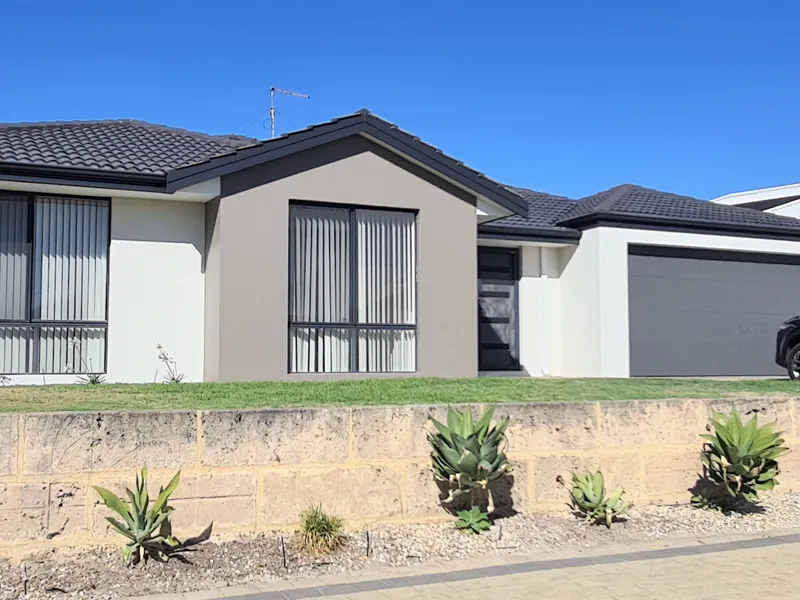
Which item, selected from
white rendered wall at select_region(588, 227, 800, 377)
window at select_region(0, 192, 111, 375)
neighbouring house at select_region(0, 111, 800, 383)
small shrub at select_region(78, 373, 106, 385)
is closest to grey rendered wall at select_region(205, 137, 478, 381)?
neighbouring house at select_region(0, 111, 800, 383)

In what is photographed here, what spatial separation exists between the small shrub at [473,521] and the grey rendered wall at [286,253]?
5466 millimetres

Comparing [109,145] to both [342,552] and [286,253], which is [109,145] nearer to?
[286,253]

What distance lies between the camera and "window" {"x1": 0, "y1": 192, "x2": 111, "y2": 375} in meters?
12.7

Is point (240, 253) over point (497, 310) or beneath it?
over

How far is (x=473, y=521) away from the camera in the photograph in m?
7.84

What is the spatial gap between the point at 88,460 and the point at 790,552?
5.84 m

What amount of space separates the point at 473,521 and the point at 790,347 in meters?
9.38

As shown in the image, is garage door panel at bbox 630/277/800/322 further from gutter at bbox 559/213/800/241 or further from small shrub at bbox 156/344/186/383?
small shrub at bbox 156/344/186/383

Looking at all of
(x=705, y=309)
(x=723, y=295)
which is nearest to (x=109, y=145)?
(x=705, y=309)

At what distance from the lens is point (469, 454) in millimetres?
7684

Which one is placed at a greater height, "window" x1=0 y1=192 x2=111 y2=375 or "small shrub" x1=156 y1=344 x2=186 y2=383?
"window" x1=0 y1=192 x2=111 y2=375

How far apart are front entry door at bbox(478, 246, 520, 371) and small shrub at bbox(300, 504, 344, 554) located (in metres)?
9.81

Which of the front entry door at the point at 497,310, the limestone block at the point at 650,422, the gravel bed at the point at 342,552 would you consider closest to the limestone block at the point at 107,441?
the gravel bed at the point at 342,552

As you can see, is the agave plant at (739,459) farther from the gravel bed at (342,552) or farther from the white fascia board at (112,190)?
the white fascia board at (112,190)
